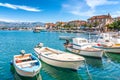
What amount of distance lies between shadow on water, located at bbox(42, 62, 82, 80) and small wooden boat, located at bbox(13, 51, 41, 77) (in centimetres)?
258

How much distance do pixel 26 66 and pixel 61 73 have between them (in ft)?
14.7

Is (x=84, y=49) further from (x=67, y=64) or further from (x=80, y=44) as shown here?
(x=67, y=64)

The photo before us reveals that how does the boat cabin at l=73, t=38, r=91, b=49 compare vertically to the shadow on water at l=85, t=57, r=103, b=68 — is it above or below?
above

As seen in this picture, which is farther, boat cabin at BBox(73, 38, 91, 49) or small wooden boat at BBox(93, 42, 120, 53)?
small wooden boat at BBox(93, 42, 120, 53)

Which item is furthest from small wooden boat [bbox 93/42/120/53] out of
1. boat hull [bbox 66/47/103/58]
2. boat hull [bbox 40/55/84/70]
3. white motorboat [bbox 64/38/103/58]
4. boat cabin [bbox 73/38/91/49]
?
boat hull [bbox 40/55/84/70]

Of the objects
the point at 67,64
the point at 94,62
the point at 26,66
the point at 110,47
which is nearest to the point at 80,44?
the point at 94,62

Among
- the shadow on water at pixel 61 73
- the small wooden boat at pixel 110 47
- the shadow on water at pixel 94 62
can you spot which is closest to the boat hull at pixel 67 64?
the shadow on water at pixel 61 73

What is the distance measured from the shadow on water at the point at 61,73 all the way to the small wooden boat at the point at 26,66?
258 cm

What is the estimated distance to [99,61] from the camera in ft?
90.3

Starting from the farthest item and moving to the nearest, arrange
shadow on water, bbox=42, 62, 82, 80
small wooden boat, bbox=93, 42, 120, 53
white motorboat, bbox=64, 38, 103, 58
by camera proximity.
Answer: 1. small wooden boat, bbox=93, 42, 120, 53
2. white motorboat, bbox=64, 38, 103, 58
3. shadow on water, bbox=42, 62, 82, 80

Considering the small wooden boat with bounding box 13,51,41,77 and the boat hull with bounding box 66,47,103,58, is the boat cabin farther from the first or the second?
the small wooden boat with bounding box 13,51,41,77

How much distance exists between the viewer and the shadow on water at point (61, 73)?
1964cm

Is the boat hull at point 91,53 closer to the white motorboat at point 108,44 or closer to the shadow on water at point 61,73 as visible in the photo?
the white motorboat at point 108,44

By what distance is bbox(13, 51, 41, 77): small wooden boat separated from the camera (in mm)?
16991
